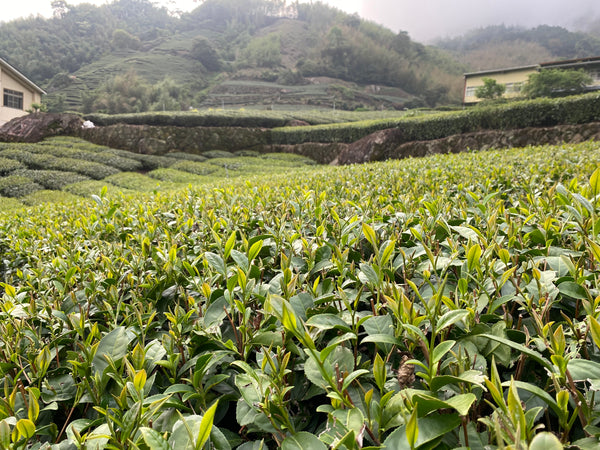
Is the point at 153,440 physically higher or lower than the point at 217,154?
lower

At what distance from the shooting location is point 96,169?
16281mm

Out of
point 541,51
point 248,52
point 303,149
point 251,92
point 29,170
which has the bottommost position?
point 29,170

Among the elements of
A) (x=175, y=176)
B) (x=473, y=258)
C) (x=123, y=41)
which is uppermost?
(x=123, y=41)

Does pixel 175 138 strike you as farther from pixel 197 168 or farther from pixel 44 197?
pixel 44 197

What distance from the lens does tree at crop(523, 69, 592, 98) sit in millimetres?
29766

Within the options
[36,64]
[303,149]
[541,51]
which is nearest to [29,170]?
[303,149]

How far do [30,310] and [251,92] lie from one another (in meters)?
68.3

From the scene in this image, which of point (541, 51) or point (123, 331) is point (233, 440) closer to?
point (123, 331)

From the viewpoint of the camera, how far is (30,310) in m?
1.17

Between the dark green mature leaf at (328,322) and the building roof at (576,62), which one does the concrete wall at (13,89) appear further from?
the building roof at (576,62)

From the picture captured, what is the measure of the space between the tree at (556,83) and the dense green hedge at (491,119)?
18902mm

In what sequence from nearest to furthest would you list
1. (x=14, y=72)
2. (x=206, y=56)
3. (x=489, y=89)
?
(x=14, y=72), (x=489, y=89), (x=206, y=56)

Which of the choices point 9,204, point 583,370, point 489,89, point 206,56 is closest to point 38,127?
point 9,204

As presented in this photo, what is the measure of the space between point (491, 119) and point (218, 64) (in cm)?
7981
